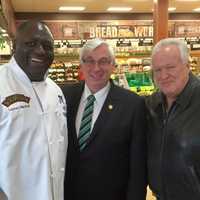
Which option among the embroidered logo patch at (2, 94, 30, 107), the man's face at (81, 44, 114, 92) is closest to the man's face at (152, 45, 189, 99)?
the man's face at (81, 44, 114, 92)

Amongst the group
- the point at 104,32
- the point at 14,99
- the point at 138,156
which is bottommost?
the point at 138,156

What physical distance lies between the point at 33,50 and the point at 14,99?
31 cm

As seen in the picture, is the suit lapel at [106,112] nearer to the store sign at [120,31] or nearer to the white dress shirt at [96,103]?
the white dress shirt at [96,103]

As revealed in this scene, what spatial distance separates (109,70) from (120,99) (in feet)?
0.70

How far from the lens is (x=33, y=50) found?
198 centimetres

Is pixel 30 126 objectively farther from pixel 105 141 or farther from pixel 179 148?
pixel 179 148

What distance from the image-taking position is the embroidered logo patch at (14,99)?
1.86 meters

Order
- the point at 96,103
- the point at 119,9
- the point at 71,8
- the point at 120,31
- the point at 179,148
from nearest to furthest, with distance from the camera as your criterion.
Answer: the point at 179,148, the point at 96,103, the point at 120,31, the point at 71,8, the point at 119,9

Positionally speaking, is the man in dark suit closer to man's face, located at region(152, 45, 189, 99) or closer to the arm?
the arm

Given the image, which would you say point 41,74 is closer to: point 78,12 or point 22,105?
point 22,105

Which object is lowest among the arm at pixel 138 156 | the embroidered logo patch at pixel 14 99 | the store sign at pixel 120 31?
the arm at pixel 138 156

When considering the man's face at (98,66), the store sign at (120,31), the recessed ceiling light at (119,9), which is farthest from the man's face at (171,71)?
the recessed ceiling light at (119,9)

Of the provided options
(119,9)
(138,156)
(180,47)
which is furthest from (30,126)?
(119,9)

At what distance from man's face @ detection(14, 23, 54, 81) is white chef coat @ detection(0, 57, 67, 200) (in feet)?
0.15
